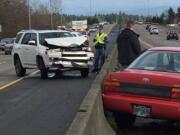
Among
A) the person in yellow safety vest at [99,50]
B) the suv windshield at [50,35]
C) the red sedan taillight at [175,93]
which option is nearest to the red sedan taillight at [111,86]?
the red sedan taillight at [175,93]

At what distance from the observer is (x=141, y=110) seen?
9.30 m

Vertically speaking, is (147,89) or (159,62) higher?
(159,62)

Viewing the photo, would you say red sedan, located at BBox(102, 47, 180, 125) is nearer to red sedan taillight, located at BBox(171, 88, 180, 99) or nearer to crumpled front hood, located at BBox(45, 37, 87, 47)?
red sedan taillight, located at BBox(171, 88, 180, 99)

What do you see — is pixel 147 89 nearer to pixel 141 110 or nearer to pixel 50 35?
pixel 141 110

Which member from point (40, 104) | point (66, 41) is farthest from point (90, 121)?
point (66, 41)

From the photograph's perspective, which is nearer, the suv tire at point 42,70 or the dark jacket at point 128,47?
the dark jacket at point 128,47

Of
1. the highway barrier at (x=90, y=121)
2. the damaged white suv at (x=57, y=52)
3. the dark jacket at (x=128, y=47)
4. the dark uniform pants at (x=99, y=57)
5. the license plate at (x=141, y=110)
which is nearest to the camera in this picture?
the highway barrier at (x=90, y=121)

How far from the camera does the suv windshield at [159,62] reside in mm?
9727

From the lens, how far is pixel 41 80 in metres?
20.9

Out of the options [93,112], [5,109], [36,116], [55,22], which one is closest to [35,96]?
[5,109]

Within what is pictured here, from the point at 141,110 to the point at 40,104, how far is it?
4.97m

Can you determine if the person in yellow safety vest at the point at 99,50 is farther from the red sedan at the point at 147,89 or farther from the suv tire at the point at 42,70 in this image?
the red sedan at the point at 147,89

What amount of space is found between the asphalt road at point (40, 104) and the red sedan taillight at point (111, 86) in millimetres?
1035

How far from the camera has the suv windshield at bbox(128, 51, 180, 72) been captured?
9727 millimetres
